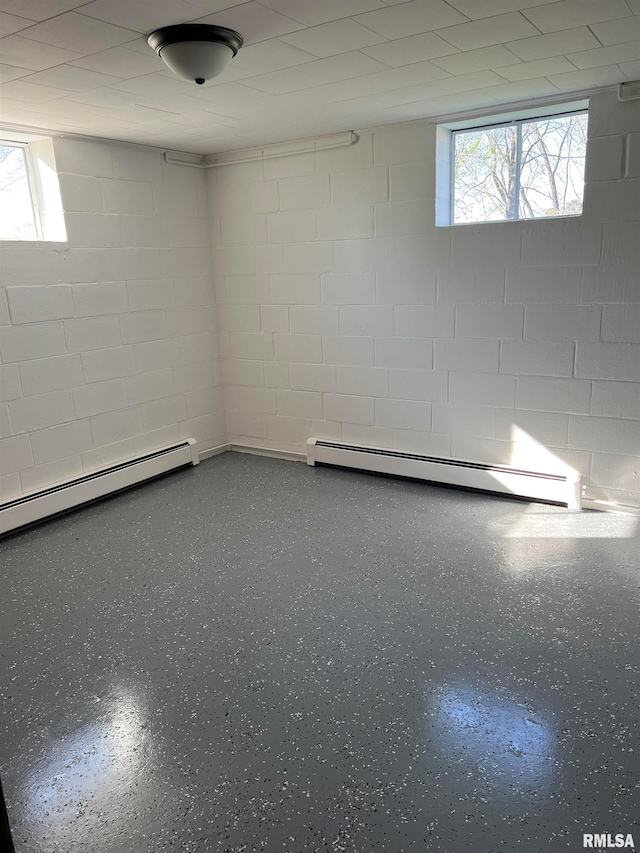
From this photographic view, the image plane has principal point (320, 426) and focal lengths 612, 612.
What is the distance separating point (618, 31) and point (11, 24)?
7.25 ft

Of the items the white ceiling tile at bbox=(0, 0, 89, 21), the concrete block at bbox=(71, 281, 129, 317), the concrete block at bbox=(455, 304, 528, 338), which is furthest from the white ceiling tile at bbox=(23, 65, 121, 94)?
the concrete block at bbox=(455, 304, 528, 338)

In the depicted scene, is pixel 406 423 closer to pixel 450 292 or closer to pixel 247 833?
pixel 450 292

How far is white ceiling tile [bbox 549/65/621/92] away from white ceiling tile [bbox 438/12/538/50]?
2.25 ft

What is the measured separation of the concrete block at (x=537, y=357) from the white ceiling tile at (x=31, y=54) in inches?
106

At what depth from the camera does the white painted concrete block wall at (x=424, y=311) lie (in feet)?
11.1

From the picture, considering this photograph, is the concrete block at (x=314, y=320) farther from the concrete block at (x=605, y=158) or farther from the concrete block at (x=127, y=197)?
the concrete block at (x=605, y=158)

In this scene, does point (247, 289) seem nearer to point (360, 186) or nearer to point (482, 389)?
point (360, 186)

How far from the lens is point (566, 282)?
3.49 metres

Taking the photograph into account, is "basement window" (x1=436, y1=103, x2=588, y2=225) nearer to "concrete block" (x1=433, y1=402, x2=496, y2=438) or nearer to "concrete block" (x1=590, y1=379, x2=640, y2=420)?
"concrete block" (x1=590, y1=379, x2=640, y2=420)

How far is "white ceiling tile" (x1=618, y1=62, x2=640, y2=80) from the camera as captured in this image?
279 centimetres

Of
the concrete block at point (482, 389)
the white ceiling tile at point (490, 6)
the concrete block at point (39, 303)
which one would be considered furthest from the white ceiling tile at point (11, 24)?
the concrete block at point (482, 389)

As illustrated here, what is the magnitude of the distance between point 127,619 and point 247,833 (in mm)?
1262

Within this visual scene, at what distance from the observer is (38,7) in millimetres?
1915

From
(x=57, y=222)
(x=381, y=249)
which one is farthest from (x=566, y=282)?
(x=57, y=222)
